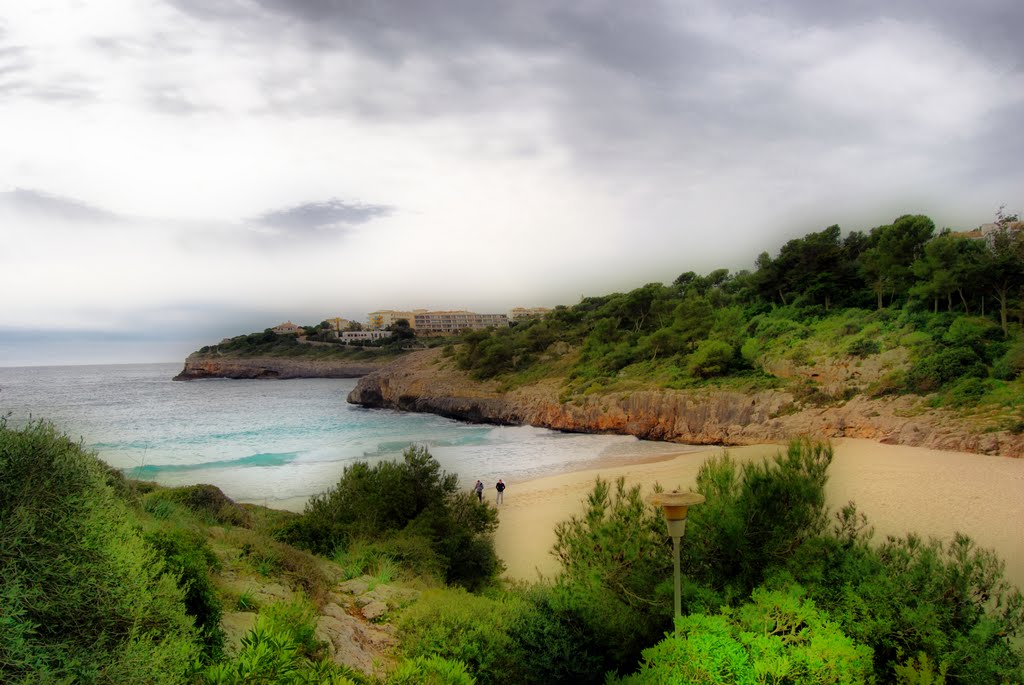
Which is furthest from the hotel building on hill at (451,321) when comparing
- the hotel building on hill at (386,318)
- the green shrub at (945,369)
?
the green shrub at (945,369)

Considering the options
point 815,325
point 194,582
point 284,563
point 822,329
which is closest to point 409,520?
point 284,563

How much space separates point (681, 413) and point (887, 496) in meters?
11.2

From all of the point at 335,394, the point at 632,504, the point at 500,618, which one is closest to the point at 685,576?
the point at 632,504

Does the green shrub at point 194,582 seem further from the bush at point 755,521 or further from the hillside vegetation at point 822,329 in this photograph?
the hillside vegetation at point 822,329

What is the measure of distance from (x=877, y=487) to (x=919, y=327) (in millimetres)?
10712

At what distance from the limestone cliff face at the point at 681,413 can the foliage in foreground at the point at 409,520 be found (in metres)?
13.0

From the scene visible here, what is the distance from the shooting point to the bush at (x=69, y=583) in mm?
1925

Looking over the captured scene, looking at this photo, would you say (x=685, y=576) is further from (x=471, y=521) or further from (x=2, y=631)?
(x=2, y=631)

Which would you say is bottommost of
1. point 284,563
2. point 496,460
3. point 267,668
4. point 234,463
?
point 496,460

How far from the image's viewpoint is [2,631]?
184 centimetres

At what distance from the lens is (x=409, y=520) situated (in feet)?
26.1

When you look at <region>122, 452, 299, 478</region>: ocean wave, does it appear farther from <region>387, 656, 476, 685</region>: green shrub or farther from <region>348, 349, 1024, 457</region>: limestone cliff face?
<region>387, 656, 476, 685</region>: green shrub

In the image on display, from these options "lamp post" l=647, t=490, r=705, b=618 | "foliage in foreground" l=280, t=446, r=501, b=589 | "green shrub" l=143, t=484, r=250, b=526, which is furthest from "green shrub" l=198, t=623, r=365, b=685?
"green shrub" l=143, t=484, r=250, b=526

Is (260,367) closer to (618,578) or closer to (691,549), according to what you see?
(618,578)
